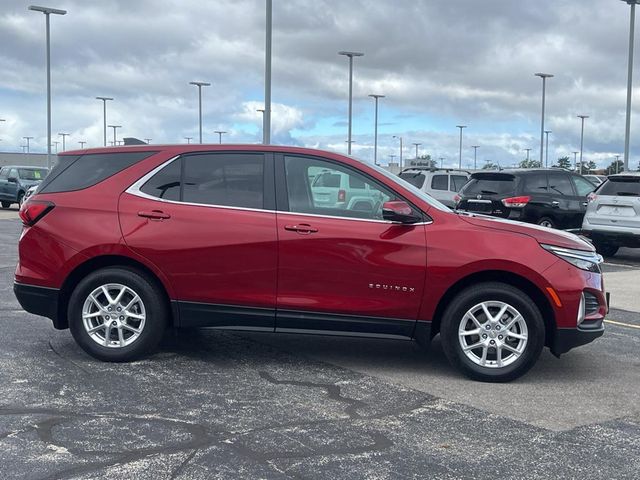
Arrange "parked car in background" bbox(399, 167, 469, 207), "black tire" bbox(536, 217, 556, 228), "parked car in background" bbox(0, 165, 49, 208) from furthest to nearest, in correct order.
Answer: "parked car in background" bbox(0, 165, 49, 208), "parked car in background" bbox(399, 167, 469, 207), "black tire" bbox(536, 217, 556, 228)

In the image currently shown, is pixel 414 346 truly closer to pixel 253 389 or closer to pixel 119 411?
pixel 253 389

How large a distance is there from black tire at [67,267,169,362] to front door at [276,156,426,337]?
3.13 ft

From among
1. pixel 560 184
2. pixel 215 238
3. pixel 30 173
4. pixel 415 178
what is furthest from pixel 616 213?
pixel 30 173

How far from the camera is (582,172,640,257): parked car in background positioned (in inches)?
543

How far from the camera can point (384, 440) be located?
4438 millimetres

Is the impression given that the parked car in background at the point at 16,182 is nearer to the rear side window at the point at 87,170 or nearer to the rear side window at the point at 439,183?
the rear side window at the point at 439,183

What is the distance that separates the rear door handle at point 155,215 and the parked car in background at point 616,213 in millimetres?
10179

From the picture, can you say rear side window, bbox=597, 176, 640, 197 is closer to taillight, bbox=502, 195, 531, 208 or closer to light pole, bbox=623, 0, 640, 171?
taillight, bbox=502, 195, 531, 208

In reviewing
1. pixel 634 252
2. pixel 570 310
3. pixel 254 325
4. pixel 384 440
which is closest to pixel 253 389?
pixel 254 325

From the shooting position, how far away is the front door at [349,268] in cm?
577

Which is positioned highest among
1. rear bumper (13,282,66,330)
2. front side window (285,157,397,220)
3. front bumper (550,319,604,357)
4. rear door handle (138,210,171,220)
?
front side window (285,157,397,220)

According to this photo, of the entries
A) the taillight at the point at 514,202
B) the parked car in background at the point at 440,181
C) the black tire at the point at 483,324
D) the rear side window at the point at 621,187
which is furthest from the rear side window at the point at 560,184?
the black tire at the point at 483,324

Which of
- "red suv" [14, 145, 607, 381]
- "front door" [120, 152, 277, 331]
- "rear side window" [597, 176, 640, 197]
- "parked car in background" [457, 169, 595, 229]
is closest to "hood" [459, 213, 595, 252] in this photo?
"red suv" [14, 145, 607, 381]

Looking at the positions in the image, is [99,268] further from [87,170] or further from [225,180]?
[225,180]
